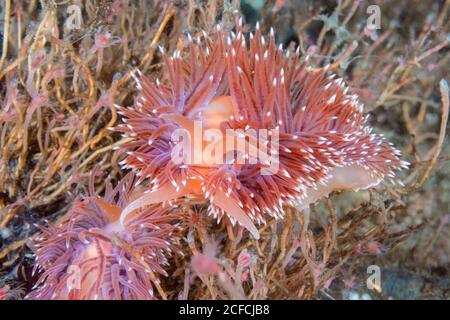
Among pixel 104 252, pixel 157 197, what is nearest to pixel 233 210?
pixel 157 197

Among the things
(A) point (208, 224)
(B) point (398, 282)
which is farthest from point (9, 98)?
(B) point (398, 282)

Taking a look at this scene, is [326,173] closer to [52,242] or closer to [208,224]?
[208,224]

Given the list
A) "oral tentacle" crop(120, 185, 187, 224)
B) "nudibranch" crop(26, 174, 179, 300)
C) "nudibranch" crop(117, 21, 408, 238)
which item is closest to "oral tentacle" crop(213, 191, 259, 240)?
"nudibranch" crop(117, 21, 408, 238)

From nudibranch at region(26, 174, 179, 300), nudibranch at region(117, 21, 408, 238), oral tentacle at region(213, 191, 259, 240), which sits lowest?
nudibranch at region(26, 174, 179, 300)

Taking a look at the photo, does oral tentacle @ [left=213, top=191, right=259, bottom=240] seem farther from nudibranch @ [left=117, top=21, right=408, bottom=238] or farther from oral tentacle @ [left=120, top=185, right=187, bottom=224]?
oral tentacle @ [left=120, top=185, right=187, bottom=224]

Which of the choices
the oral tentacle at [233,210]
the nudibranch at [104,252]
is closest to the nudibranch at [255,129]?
the oral tentacle at [233,210]

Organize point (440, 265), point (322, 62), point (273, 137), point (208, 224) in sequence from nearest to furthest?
1. point (273, 137)
2. point (208, 224)
3. point (440, 265)
4. point (322, 62)

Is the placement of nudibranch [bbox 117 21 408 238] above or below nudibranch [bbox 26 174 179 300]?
above
